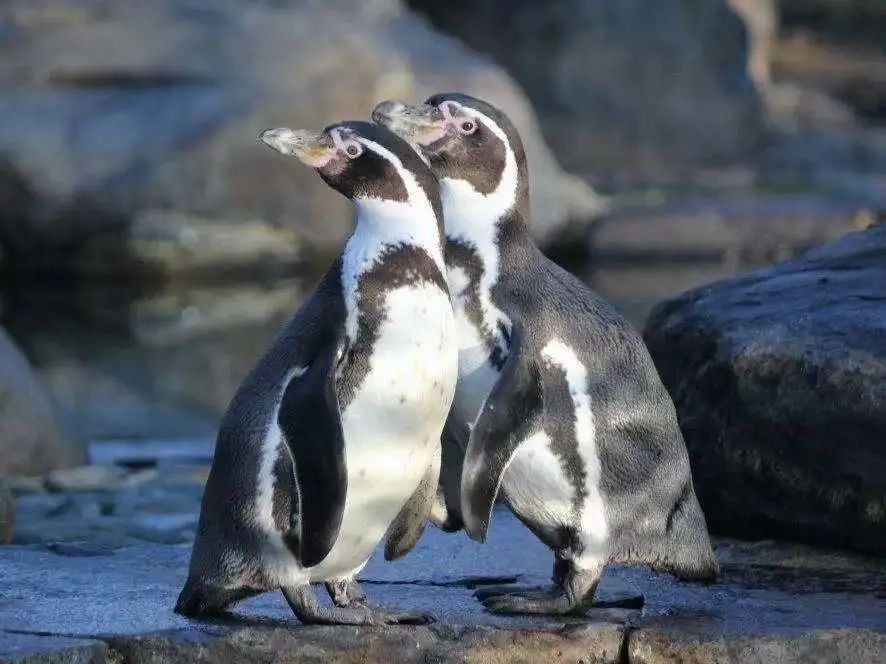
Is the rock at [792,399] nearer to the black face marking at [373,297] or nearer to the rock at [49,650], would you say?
the black face marking at [373,297]

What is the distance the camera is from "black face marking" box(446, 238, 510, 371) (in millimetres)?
3992

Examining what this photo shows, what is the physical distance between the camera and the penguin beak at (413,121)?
160 inches

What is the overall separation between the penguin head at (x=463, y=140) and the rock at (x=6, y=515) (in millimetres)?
2101

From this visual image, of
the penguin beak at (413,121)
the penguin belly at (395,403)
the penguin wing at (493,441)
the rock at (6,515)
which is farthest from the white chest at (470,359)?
the rock at (6,515)

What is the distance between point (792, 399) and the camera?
190 inches

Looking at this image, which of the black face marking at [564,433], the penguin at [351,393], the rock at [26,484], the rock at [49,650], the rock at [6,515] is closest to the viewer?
the rock at [49,650]

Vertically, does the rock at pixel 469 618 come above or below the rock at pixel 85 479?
above

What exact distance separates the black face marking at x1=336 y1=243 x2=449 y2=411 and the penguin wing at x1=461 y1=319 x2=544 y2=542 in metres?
0.28

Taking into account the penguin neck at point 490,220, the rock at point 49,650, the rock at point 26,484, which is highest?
the penguin neck at point 490,220

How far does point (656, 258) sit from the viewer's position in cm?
1549

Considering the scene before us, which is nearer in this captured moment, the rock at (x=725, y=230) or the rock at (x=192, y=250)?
the rock at (x=192, y=250)

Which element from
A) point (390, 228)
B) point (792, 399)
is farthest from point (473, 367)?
point (792, 399)

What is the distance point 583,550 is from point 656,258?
11.6 meters

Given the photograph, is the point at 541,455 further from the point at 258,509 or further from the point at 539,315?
the point at 258,509
